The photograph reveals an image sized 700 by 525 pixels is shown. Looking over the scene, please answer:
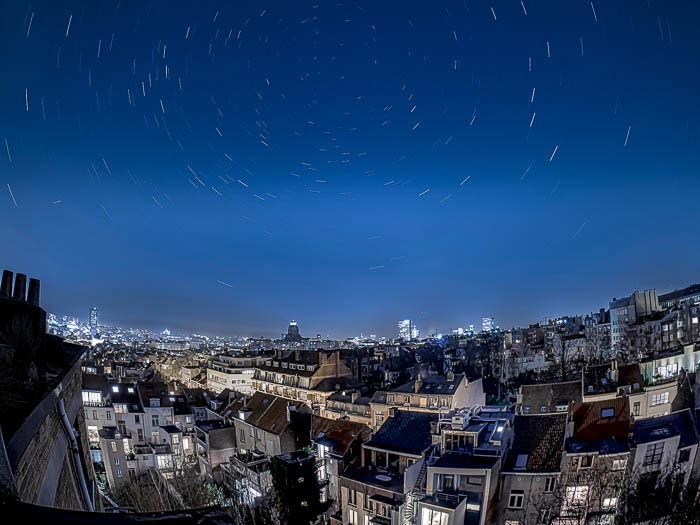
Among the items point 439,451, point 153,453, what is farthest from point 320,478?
point 153,453

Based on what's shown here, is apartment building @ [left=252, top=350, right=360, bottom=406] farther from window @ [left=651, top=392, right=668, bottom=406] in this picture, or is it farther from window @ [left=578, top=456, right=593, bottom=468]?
window @ [left=651, top=392, right=668, bottom=406]

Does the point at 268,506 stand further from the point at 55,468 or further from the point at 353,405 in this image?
the point at 353,405

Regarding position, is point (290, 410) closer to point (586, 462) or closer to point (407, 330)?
A: point (586, 462)

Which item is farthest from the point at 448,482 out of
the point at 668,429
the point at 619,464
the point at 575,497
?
the point at 668,429

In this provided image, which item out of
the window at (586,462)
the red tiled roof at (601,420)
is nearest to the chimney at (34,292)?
the window at (586,462)

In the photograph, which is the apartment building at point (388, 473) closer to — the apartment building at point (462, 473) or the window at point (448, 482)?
the apartment building at point (462, 473)

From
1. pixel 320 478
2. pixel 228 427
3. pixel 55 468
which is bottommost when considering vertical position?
pixel 320 478
